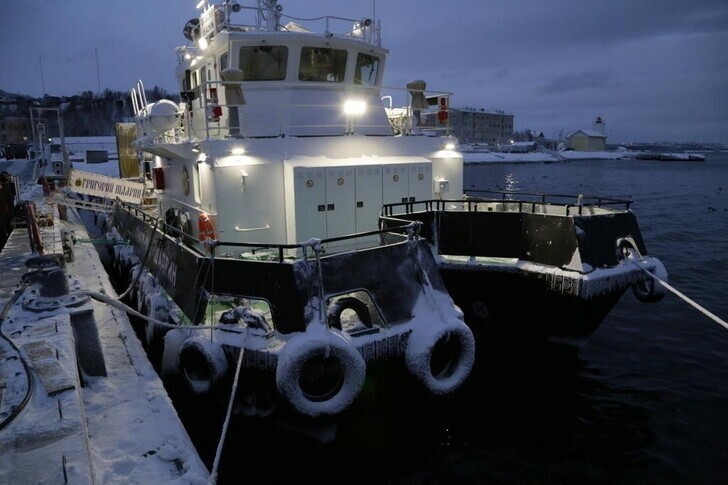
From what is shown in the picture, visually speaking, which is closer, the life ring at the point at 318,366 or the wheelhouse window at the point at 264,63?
the life ring at the point at 318,366

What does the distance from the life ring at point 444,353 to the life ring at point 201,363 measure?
2388mm

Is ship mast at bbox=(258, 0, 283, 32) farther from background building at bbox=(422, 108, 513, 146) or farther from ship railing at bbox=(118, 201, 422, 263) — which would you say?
background building at bbox=(422, 108, 513, 146)

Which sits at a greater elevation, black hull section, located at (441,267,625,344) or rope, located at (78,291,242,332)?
rope, located at (78,291,242,332)

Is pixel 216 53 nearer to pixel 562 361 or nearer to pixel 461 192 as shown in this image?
pixel 461 192

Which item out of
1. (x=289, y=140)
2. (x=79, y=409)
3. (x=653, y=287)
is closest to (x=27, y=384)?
(x=79, y=409)

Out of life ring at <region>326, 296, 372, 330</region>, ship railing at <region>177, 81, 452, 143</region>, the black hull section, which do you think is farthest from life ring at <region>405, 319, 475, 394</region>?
ship railing at <region>177, 81, 452, 143</region>

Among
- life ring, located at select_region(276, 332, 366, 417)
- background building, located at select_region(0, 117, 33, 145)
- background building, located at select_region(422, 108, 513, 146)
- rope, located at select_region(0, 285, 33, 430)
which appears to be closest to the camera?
rope, located at select_region(0, 285, 33, 430)

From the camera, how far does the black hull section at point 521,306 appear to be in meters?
8.80

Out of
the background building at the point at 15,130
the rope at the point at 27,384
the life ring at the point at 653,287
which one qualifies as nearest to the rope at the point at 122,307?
the rope at the point at 27,384

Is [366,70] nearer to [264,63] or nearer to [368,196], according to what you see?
[264,63]

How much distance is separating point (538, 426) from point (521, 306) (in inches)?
89.4

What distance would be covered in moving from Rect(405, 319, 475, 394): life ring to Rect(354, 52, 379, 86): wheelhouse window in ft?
24.6

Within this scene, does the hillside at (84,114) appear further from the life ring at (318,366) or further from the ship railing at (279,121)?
the life ring at (318,366)

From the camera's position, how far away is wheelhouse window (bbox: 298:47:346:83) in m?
11.2
